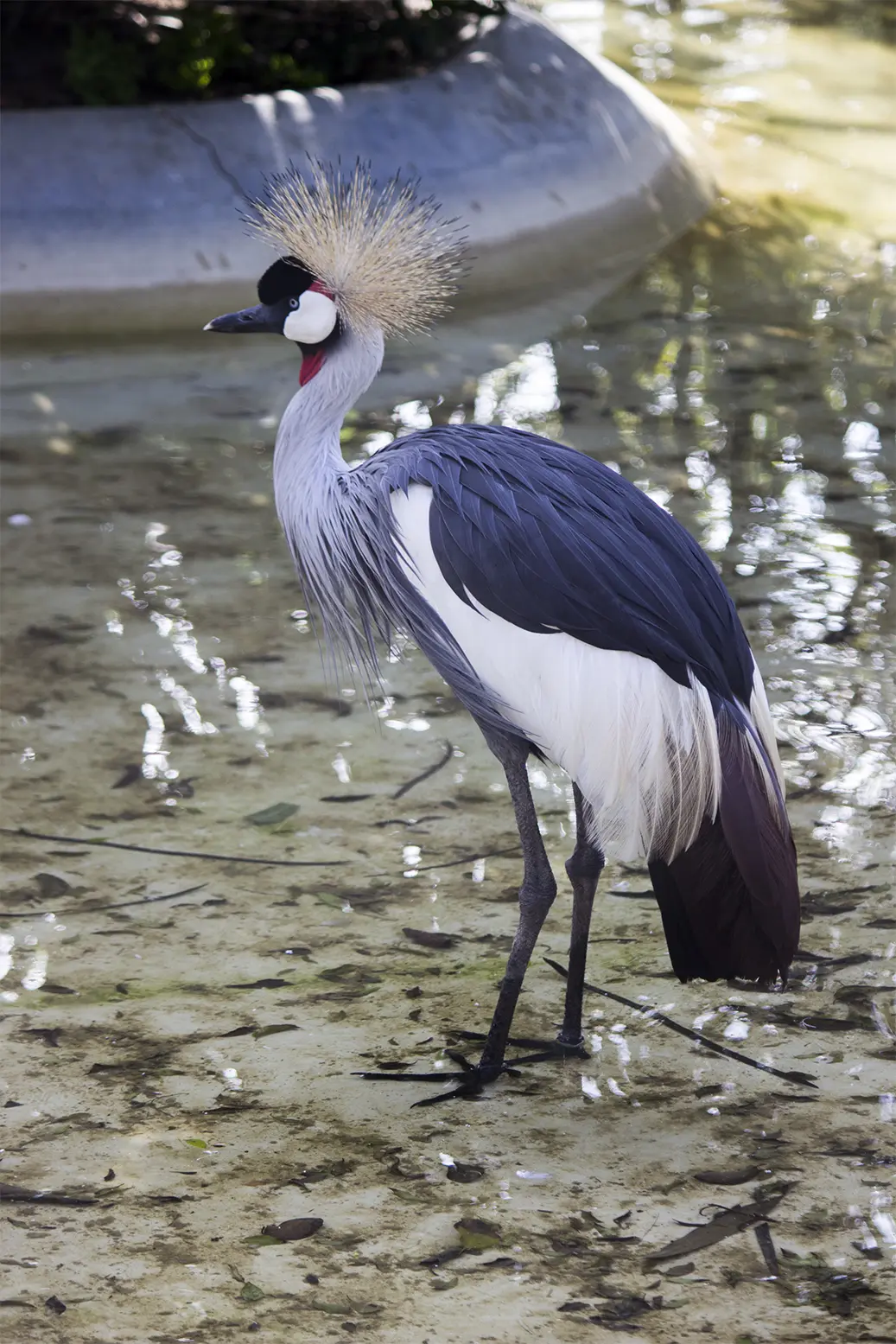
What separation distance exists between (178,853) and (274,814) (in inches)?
10.1

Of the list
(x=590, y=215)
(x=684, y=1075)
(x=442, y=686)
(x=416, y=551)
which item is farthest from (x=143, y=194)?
(x=684, y=1075)

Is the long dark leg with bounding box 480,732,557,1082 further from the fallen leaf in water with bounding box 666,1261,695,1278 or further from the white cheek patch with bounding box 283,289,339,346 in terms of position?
the white cheek patch with bounding box 283,289,339,346

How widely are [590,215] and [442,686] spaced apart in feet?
13.4

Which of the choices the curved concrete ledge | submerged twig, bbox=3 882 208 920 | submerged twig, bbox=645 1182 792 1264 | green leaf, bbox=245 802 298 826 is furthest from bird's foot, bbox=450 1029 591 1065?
the curved concrete ledge

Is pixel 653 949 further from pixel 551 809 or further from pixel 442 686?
pixel 442 686

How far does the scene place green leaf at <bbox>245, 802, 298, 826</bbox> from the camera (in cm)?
382

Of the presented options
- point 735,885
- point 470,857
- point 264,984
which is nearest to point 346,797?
point 470,857

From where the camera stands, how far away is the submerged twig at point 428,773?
12.9ft

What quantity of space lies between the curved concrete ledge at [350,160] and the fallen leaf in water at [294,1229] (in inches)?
193

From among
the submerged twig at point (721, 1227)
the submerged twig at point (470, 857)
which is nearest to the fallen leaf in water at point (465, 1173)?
the submerged twig at point (721, 1227)

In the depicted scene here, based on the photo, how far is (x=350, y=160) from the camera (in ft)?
23.7

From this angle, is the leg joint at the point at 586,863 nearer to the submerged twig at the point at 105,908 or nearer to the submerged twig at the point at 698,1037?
the submerged twig at the point at 698,1037

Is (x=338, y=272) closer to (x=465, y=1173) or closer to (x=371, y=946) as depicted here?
(x=371, y=946)

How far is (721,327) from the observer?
6.94 meters
